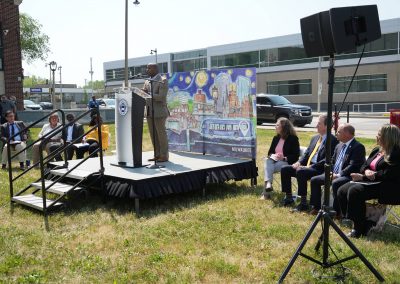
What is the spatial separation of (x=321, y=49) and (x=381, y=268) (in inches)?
84.8

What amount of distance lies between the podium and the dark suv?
49.4 feet

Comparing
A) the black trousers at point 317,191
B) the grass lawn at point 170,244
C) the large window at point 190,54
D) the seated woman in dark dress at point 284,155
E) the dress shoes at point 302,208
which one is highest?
the large window at point 190,54

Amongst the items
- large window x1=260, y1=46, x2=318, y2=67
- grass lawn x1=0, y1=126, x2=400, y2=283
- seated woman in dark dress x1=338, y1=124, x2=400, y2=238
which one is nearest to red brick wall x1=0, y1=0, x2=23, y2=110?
grass lawn x1=0, y1=126, x2=400, y2=283

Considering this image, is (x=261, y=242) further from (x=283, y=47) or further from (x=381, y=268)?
(x=283, y=47)

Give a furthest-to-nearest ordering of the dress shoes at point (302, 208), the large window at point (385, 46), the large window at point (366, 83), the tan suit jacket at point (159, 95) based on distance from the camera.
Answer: the large window at point (366, 83) < the large window at point (385, 46) < the tan suit jacket at point (159, 95) < the dress shoes at point (302, 208)

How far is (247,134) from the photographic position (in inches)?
308

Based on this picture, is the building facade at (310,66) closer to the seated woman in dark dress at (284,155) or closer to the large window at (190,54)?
the large window at (190,54)

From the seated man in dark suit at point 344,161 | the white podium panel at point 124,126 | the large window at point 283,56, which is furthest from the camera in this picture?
the large window at point 283,56

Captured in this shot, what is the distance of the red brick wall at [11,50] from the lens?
66.4 ft

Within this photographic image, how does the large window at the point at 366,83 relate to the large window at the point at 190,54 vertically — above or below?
below

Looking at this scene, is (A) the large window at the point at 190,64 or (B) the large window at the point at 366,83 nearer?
(B) the large window at the point at 366,83

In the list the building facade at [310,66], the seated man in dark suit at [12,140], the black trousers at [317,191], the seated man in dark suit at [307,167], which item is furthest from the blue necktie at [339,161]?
the building facade at [310,66]

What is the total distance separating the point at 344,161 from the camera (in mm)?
5750

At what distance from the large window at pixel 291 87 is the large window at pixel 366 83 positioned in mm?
3470
